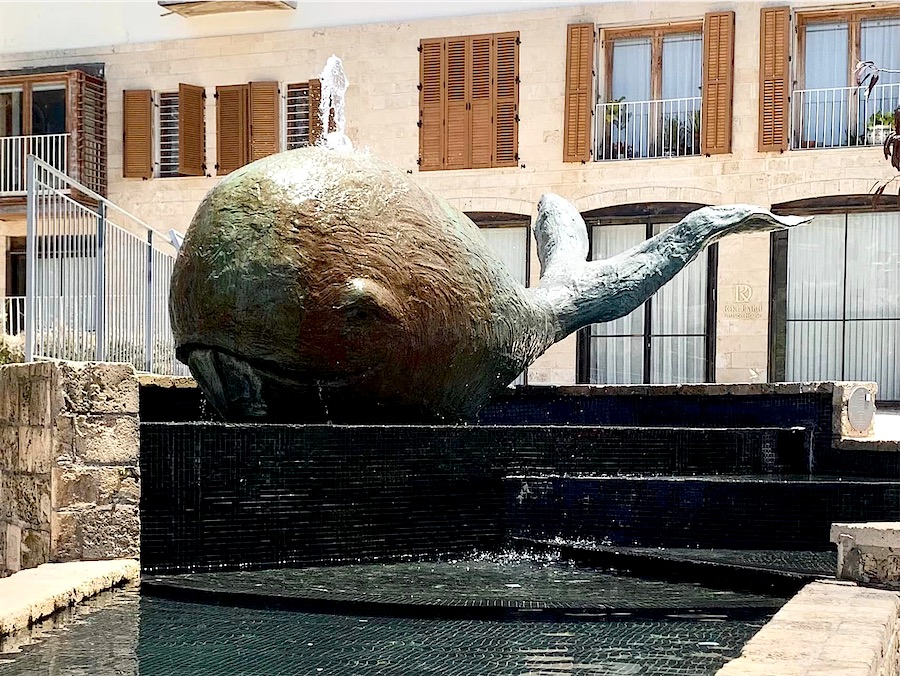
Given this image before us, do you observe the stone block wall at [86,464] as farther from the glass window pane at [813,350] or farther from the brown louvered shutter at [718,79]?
the glass window pane at [813,350]

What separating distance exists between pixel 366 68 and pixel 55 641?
1898cm

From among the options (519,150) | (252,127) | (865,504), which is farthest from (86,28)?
(865,504)

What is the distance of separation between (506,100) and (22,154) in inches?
357

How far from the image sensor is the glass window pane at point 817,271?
21016 millimetres

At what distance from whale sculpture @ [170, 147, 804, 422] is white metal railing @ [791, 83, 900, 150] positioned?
14.9 m

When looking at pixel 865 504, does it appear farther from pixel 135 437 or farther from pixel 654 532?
pixel 135 437

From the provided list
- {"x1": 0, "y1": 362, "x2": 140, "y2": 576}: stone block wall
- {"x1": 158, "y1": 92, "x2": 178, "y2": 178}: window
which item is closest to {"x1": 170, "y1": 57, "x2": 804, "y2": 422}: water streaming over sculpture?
{"x1": 0, "y1": 362, "x2": 140, "y2": 576}: stone block wall

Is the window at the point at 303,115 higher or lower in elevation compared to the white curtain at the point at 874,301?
higher

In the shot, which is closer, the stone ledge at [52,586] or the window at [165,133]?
the stone ledge at [52,586]

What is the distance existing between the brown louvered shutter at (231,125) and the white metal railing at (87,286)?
41.0ft

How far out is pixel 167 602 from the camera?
198 inches

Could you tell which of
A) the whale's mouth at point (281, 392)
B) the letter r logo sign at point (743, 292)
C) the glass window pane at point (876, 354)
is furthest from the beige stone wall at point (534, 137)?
the whale's mouth at point (281, 392)

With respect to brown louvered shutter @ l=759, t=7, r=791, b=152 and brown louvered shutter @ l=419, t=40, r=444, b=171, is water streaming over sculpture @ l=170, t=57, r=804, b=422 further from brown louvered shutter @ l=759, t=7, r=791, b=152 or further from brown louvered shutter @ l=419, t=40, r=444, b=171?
brown louvered shutter @ l=419, t=40, r=444, b=171

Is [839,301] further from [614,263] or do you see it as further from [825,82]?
[614,263]
